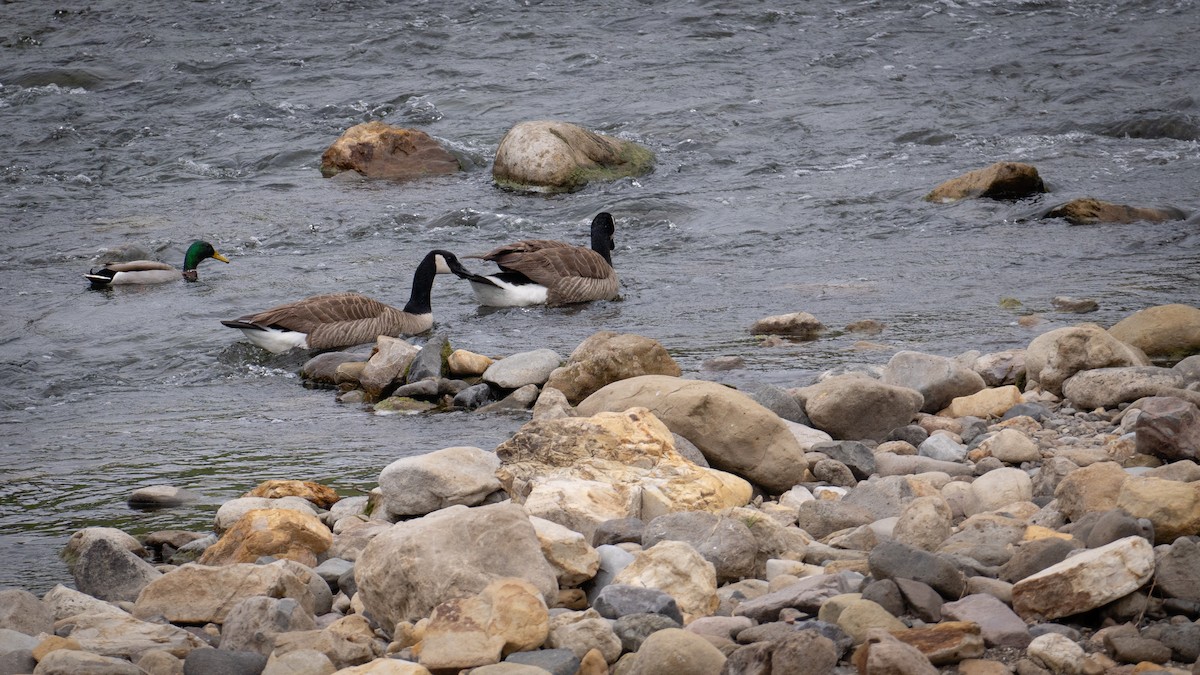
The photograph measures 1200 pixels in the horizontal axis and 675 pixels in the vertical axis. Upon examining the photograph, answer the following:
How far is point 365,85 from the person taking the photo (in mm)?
20938

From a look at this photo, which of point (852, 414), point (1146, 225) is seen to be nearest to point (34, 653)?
point (852, 414)

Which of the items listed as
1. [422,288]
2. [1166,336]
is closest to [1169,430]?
[1166,336]

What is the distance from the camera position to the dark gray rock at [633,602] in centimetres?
379

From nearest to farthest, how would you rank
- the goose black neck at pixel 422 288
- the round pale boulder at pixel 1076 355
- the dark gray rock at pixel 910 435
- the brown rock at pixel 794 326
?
the dark gray rock at pixel 910 435 < the round pale boulder at pixel 1076 355 < the brown rock at pixel 794 326 < the goose black neck at pixel 422 288

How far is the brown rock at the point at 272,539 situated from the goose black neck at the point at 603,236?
7448 millimetres

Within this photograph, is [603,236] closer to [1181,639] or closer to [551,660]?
[551,660]

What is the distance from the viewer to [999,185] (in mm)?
13688

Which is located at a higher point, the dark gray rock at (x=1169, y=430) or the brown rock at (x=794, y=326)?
the dark gray rock at (x=1169, y=430)

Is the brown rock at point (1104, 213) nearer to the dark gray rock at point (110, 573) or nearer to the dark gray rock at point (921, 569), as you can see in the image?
the dark gray rock at point (921, 569)

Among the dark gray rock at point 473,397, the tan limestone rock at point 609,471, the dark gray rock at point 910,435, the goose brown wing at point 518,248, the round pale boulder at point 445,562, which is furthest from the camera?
the goose brown wing at point 518,248

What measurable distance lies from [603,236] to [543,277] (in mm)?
976

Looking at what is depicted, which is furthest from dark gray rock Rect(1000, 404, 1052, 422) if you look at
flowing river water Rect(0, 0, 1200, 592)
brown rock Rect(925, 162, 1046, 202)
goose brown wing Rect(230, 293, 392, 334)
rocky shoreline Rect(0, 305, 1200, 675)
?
brown rock Rect(925, 162, 1046, 202)

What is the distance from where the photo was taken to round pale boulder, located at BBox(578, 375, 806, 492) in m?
5.54

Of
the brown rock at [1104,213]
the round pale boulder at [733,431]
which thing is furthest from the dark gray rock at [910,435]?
the brown rock at [1104,213]
